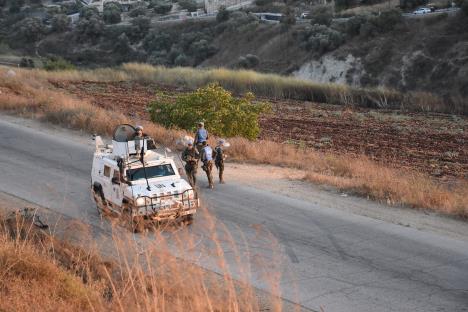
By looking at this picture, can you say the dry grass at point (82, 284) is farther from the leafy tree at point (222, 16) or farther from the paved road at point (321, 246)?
the leafy tree at point (222, 16)

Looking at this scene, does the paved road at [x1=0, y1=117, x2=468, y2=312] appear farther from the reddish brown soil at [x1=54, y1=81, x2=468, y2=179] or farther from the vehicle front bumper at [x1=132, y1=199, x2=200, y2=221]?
the reddish brown soil at [x1=54, y1=81, x2=468, y2=179]

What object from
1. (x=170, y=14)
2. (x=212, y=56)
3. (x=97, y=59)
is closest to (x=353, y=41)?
(x=212, y=56)

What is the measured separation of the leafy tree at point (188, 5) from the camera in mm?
110062

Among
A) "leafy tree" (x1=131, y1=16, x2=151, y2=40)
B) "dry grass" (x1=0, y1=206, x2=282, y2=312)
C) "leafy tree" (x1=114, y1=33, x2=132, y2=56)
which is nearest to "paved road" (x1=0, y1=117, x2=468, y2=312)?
"dry grass" (x1=0, y1=206, x2=282, y2=312)

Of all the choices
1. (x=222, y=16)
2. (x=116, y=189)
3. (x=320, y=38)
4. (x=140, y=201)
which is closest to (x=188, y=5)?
(x=222, y=16)

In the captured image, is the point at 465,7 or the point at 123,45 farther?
the point at 123,45

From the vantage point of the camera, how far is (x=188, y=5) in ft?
364

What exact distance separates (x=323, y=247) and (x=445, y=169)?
13.8 m

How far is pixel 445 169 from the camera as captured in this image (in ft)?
85.8

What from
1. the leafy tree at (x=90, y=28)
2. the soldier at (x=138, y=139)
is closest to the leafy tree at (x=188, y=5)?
the leafy tree at (x=90, y=28)

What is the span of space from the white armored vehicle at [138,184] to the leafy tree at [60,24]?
91.5m

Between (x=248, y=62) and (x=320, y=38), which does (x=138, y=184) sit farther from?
(x=248, y=62)

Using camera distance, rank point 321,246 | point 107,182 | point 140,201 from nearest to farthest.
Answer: point 321,246 < point 140,201 < point 107,182

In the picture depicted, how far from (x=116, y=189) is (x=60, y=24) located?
9304 cm
